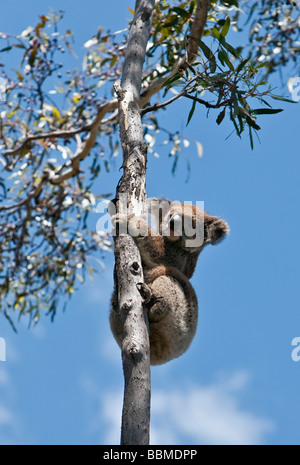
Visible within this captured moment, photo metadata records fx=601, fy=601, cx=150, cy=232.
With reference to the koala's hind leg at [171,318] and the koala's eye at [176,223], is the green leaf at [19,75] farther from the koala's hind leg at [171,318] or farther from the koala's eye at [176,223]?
the koala's hind leg at [171,318]

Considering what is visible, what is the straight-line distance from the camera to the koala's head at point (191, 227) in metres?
3.98

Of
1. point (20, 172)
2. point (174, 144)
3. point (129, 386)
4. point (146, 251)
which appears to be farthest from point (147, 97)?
point (129, 386)

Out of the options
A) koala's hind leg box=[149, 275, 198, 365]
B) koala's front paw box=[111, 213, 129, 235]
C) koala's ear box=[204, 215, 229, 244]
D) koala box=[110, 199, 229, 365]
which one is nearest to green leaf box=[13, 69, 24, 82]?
koala box=[110, 199, 229, 365]

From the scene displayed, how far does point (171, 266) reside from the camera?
383 centimetres

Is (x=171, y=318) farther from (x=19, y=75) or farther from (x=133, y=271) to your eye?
(x=19, y=75)

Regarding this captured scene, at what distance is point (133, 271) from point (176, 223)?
1214mm

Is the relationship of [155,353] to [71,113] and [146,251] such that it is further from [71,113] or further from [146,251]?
[71,113]

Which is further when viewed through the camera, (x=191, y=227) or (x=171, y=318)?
(x=191, y=227)

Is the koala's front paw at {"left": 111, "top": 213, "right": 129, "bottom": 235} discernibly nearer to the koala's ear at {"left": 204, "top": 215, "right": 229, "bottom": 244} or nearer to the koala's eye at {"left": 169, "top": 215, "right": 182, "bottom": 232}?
the koala's eye at {"left": 169, "top": 215, "right": 182, "bottom": 232}

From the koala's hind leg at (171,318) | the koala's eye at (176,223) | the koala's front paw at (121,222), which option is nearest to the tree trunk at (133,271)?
the koala's front paw at (121,222)

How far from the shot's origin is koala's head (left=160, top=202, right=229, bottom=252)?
3.98m

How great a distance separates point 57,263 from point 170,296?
15.8 ft

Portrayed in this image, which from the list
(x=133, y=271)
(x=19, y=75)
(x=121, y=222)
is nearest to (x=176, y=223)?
(x=121, y=222)

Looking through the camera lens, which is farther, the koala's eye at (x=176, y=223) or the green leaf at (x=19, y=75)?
the green leaf at (x=19, y=75)
